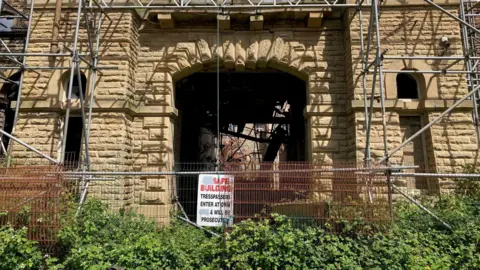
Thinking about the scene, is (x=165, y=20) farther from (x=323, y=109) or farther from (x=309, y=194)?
(x=309, y=194)

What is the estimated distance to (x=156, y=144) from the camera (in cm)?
893

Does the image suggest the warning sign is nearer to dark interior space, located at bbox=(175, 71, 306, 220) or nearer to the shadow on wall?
dark interior space, located at bbox=(175, 71, 306, 220)

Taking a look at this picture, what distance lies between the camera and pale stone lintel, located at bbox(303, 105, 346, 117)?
8.90 meters

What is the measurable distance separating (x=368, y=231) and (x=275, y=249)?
5.35ft

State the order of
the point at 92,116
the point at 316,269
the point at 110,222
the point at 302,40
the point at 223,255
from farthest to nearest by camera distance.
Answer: the point at 302,40, the point at 92,116, the point at 110,222, the point at 223,255, the point at 316,269

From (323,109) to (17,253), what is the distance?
7380 mm

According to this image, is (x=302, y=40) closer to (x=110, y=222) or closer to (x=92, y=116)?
(x=92, y=116)

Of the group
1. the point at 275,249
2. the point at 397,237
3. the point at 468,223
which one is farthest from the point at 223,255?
the point at 468,223

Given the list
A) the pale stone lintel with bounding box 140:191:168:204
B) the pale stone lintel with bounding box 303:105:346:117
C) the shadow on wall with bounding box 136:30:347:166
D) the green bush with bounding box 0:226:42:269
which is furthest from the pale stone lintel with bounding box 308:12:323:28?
the green bush with bounding box 0:226:42:269

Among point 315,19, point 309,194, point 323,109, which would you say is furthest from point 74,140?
point 315,19

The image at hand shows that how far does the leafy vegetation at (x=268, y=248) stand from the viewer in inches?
195

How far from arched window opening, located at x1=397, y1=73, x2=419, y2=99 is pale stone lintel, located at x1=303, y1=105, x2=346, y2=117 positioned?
171 cm

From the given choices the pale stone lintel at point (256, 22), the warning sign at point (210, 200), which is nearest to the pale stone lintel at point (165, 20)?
the pale stone lintel at point (256, 22)

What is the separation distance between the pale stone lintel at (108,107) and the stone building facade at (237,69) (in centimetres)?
3
